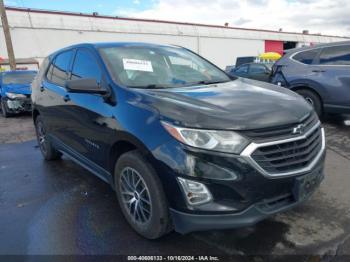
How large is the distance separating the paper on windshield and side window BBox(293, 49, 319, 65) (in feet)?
15.6

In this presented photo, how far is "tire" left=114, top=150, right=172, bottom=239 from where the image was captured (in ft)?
8.50

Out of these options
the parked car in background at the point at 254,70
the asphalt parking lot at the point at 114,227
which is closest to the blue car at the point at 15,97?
the asphalt parking lot at the point at 114,227

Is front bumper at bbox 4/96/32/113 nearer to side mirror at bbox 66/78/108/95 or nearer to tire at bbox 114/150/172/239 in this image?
side mirror at bbox 66/78/108/95

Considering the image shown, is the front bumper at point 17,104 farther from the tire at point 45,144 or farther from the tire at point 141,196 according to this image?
the tire at point 141,196

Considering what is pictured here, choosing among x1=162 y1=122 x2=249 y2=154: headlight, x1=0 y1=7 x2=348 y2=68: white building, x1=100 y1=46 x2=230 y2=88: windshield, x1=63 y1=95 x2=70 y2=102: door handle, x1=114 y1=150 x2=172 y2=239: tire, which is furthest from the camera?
x1=0 y1=7 x2=348 y2=68: white building

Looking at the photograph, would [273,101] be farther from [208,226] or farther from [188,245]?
[188,245]

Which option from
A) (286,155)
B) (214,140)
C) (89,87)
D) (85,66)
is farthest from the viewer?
(85,66)

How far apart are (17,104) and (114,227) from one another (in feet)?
28.1

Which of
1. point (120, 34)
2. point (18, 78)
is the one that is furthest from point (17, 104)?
point (120, 34)

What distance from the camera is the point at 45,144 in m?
5.24

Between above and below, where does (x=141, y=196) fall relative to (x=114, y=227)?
above

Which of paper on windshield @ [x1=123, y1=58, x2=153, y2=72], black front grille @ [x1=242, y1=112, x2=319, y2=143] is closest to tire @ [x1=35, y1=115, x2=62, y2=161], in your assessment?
paper on windshield @ [x1=123, y1=58, x2=153, y2=72]

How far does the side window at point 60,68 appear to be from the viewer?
4250 mm

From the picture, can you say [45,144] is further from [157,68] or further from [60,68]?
[157,68]
